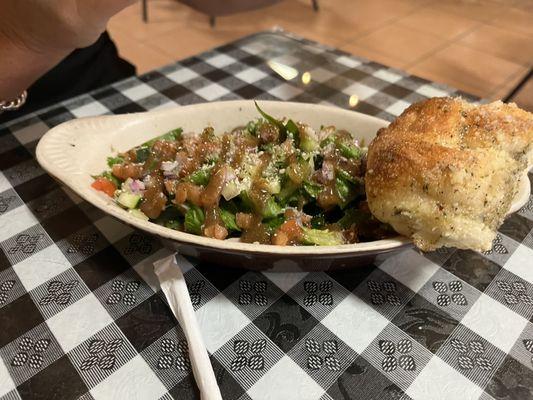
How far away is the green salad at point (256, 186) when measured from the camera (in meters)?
1.01

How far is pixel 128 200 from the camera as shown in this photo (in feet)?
3.48

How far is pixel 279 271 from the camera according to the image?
3.43 ft

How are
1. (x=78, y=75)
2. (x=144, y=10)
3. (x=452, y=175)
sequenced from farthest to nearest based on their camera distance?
(x=144, y=10) < (x=78, y=75) < (x=452, y=175)

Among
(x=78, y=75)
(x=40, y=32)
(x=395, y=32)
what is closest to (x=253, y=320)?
(x=40, y=32)

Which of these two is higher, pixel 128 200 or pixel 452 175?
pixel 452 175

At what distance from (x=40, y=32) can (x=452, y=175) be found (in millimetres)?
1280

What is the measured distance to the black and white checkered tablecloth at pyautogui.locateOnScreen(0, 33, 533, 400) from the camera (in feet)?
2.81

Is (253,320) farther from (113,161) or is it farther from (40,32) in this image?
(40,32)

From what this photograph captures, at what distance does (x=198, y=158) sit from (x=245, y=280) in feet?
1.08

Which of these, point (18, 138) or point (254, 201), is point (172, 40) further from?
point (254, 201)

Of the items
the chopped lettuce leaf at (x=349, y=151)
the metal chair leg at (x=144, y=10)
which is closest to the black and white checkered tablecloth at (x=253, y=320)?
the chopped lettuce leaf at (x=349, y=151)

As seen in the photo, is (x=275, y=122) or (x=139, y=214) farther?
(x=275, y=122)

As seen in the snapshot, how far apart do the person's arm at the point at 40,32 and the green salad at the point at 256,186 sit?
46 centimetres

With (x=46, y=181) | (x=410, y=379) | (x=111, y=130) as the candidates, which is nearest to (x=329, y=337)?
(x=410, y=379)
